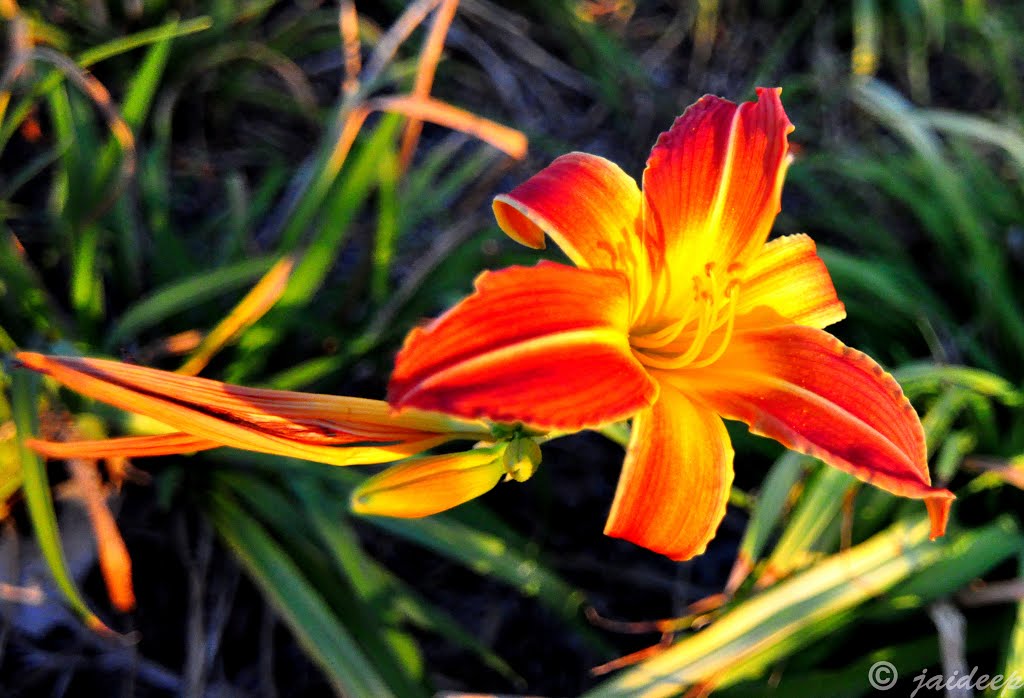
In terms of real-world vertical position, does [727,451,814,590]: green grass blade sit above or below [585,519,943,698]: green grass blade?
above

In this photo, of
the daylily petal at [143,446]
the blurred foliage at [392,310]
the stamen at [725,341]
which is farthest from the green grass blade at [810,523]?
the daylily petal at [143,446]

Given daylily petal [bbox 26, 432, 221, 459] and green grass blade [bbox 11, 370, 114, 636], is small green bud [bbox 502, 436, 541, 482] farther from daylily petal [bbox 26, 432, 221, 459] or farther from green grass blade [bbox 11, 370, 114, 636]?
green grass blade [bbox 11, 370, 114, 636]

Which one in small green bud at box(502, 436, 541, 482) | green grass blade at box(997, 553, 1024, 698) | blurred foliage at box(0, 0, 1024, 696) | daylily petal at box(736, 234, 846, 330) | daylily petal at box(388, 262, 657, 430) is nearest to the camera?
daylily petal at box(388, 262, 657, 430)

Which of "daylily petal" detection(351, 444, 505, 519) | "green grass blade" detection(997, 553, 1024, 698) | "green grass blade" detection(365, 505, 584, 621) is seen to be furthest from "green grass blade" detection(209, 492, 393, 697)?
"green grass blade" detection(997, 553, 1024, 698)

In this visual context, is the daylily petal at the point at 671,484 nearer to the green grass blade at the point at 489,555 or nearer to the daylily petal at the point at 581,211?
the daylily petal at the point at 581,211

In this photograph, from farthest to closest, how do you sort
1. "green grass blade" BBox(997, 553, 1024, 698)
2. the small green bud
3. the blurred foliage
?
1. the blurred foliage
2. "green grass blade" BBox(997, 553, 1024, 698)
3. the small green bud

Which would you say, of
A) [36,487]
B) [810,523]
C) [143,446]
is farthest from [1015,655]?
[36,487]

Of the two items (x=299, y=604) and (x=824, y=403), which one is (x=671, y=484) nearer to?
(x=824, y=403)

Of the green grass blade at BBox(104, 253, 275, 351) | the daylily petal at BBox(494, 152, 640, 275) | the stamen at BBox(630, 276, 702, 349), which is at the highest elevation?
the daylily petal at BBox(494, 152, 640, 275)
